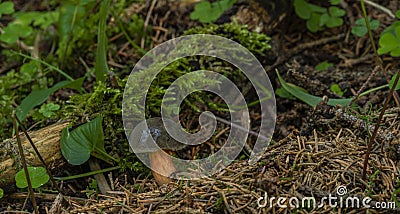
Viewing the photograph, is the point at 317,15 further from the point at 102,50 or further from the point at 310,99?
the point at 102,50

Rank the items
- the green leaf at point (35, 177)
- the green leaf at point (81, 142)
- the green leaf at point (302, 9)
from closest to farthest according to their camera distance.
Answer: the green leaf at point (35, 177)
the green leaf at point (81, 142)
the green leaf at point (302, 9)

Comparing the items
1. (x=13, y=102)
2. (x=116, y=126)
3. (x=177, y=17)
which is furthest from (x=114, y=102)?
(x=177, y=17)

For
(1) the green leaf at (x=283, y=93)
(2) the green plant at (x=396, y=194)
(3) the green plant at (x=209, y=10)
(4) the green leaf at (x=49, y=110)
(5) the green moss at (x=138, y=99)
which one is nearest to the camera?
(2) the green plant at (x=396, y=194)

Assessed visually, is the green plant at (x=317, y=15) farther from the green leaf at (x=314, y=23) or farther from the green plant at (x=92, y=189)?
the green plant at (x=92, y=189)

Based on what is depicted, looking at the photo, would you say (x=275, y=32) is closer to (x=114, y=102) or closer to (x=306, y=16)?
(x=306, y=16)

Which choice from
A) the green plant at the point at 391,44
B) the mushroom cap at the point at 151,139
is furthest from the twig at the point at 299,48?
the mushroom cap at the point at 151,139

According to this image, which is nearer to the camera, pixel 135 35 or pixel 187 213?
pixel 187 213

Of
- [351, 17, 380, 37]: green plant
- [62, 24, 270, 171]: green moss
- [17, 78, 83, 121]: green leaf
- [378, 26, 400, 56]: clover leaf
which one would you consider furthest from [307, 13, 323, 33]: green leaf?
[17, 78, 83, 121]: green leaf
